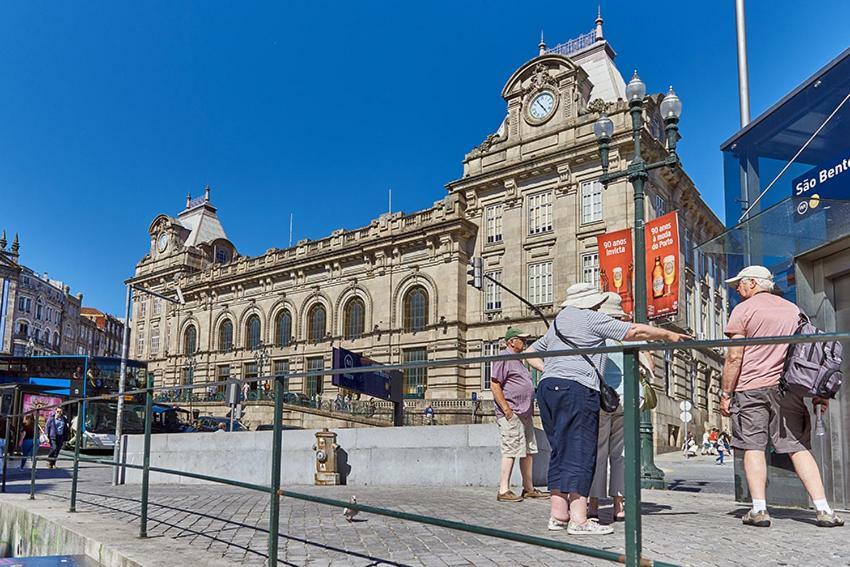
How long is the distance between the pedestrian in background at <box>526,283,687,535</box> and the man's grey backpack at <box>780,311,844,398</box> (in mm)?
1016

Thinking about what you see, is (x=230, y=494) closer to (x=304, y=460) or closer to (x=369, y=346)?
(x=304, y=460)

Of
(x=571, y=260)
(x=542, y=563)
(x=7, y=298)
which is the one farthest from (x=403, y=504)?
(x=7, y=298)

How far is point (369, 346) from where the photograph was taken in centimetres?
4159

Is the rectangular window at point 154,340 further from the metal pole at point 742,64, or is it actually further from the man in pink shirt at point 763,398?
the man in pink shirt at point 763,398

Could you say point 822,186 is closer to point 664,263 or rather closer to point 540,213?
point 664,263

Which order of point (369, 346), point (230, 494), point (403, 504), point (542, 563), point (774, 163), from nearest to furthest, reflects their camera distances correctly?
point (542, 563) → point (403, 504) → point (774, 163) → point (230, 494) → point (369, 346)

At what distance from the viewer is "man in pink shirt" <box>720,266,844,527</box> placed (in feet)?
16.0

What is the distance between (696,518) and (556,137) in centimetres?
3179

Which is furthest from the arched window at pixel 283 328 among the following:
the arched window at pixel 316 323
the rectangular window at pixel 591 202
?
the rectangular window at pixel 591 202

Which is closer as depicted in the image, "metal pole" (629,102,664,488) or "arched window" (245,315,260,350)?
"metal pole" (629,102,664,488)

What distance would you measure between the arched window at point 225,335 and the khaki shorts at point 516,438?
45651 mm

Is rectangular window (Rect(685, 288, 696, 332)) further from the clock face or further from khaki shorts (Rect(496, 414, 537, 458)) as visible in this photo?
khaki shorts (Rect(496, 414, 537, 458))

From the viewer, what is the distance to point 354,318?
43.4m

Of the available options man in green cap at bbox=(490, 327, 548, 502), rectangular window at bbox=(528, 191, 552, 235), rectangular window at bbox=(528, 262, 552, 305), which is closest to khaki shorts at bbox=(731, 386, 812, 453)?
man in green cap at bbox=(490, 327, 548, 502)
